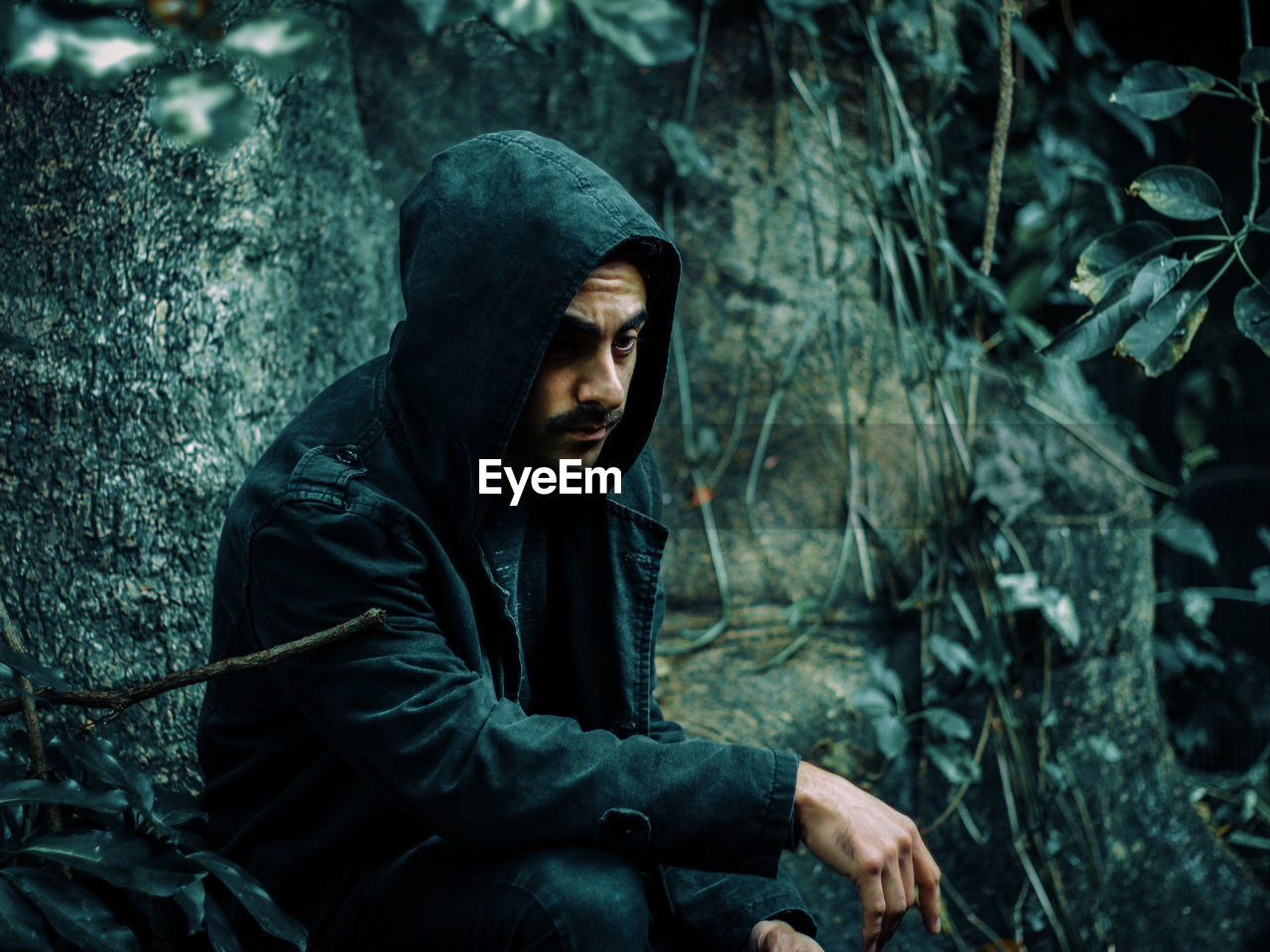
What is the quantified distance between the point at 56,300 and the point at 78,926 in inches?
39.8

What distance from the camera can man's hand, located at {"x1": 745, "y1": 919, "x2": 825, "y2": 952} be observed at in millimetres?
1436

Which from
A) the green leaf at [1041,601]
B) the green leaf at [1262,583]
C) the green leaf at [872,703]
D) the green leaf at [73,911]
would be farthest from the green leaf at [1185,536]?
the green leaf at [73,911]

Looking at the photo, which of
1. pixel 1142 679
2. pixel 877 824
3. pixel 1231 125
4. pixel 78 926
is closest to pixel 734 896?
pixel 877 824

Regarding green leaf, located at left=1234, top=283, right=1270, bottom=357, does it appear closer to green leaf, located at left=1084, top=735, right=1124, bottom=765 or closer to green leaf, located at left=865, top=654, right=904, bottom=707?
green leaf, located at left=865, top=654, right=904, bottom=707

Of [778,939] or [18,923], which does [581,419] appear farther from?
[18,923]

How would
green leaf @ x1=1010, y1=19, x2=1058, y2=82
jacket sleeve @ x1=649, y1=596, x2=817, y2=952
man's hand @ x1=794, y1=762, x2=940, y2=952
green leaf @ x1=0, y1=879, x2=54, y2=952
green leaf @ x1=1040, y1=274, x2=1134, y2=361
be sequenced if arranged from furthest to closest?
1. green leaf @ x1=1010, y1=19, x2=1058, y2=82
2. green leaf @ x1=1040, y1=274, x2=1134, y2=361
3. jacket sleeve @ x1=649, y1=596, x2=817, y2=952
4. man's hand @ x1=794, y1=762, x2=940, y2=952
5. green leaf @ x1=0, y1=879, x2=54, y2=952

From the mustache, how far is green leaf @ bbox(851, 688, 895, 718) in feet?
4.28

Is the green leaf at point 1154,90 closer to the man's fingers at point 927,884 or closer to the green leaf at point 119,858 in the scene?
the man's fingers at point 927,884

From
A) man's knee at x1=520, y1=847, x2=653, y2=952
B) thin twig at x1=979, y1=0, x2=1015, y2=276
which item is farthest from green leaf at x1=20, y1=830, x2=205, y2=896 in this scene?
thin twig at x1=979, y1=0, x2=1015, y2=276

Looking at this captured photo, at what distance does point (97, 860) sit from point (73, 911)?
58 millimetres

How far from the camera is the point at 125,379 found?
1.85 m

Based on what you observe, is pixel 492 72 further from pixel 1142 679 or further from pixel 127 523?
pixel 1142 679

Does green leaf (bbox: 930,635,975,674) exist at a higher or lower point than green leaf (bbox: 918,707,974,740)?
higher

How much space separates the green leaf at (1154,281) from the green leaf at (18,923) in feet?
5.76
